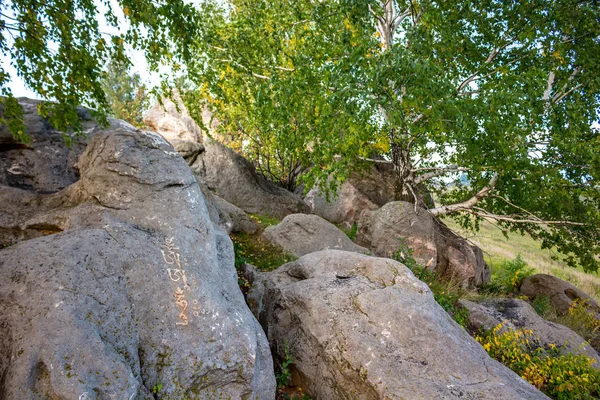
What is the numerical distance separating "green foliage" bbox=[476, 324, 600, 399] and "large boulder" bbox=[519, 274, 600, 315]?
223 inches

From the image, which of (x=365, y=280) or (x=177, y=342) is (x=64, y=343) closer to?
(x=177, y=342)

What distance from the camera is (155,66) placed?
25.2 ft

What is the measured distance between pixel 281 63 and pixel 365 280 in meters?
8.01

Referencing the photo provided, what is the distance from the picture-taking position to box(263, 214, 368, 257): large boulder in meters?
9.78

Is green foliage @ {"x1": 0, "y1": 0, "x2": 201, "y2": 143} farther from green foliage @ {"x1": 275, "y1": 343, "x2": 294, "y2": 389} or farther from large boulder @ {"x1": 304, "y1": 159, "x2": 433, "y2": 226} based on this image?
large boulder @ {"x1": 304, "y1": 159, "x2": 433, "y2": 226}

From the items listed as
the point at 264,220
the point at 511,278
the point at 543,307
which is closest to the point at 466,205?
the point at 511,278

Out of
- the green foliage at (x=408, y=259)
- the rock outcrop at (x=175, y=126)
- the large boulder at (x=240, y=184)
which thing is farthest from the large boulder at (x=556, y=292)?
the rock outcrop at (x=175, y=126)

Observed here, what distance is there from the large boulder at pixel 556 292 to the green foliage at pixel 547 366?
5.66m

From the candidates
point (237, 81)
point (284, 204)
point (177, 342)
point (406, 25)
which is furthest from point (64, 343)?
point (406, 25)

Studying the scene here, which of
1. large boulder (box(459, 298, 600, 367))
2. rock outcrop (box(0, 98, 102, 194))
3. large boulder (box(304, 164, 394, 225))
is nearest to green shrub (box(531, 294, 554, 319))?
large boulder (box(459, 298, 600, 367))

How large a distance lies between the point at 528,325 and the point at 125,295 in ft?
28.4

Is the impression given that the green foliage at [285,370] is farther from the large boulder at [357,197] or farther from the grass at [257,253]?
the large boulder at [357,197]

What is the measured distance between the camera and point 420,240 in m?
12.0

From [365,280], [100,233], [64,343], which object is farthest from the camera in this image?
[365,280]
